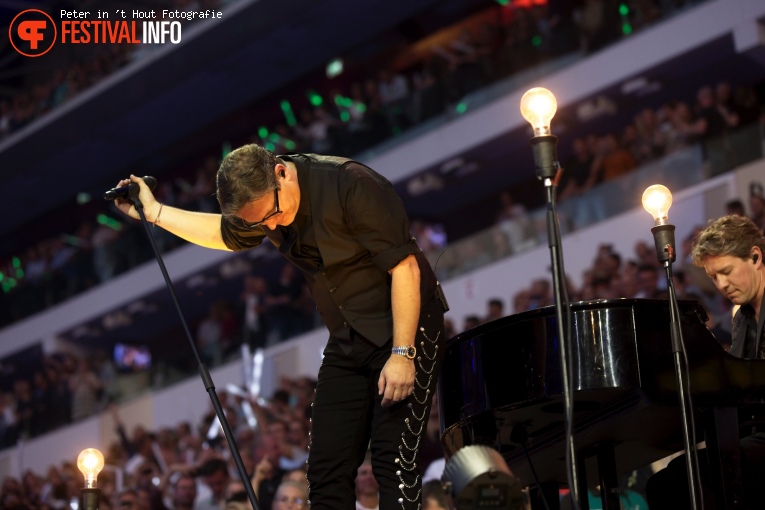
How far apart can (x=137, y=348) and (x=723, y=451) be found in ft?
51.6

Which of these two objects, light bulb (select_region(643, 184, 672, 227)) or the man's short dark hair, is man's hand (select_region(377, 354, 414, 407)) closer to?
the man's short dark hair

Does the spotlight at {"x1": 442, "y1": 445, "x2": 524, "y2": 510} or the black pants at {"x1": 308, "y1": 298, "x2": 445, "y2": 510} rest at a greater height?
the black pants at {"x1": 308, "y1": 298, "x2": 445, "y2": 510}

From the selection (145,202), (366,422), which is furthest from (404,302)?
(145,202)

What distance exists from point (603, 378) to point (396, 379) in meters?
0.70

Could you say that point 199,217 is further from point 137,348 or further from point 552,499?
point 137,348

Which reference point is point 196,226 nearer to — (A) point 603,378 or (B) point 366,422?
(B) point 366,422

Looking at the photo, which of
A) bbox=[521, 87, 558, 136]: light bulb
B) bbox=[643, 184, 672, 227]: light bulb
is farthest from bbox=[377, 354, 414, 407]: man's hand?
bbox=[643, 184, 672, 227]: light bulb

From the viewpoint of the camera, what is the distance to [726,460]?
3395 mm

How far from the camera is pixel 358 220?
10.5 ft

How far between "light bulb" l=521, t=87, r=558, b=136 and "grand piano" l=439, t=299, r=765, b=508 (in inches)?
24.2

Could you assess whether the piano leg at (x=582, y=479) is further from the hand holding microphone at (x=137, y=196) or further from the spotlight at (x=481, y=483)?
the hand holding microphone at (x=137, y=196)

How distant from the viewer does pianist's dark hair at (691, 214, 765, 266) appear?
12.2 feet

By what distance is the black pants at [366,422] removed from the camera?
3.13 metres

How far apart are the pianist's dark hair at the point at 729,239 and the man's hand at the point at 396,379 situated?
4.15ft
